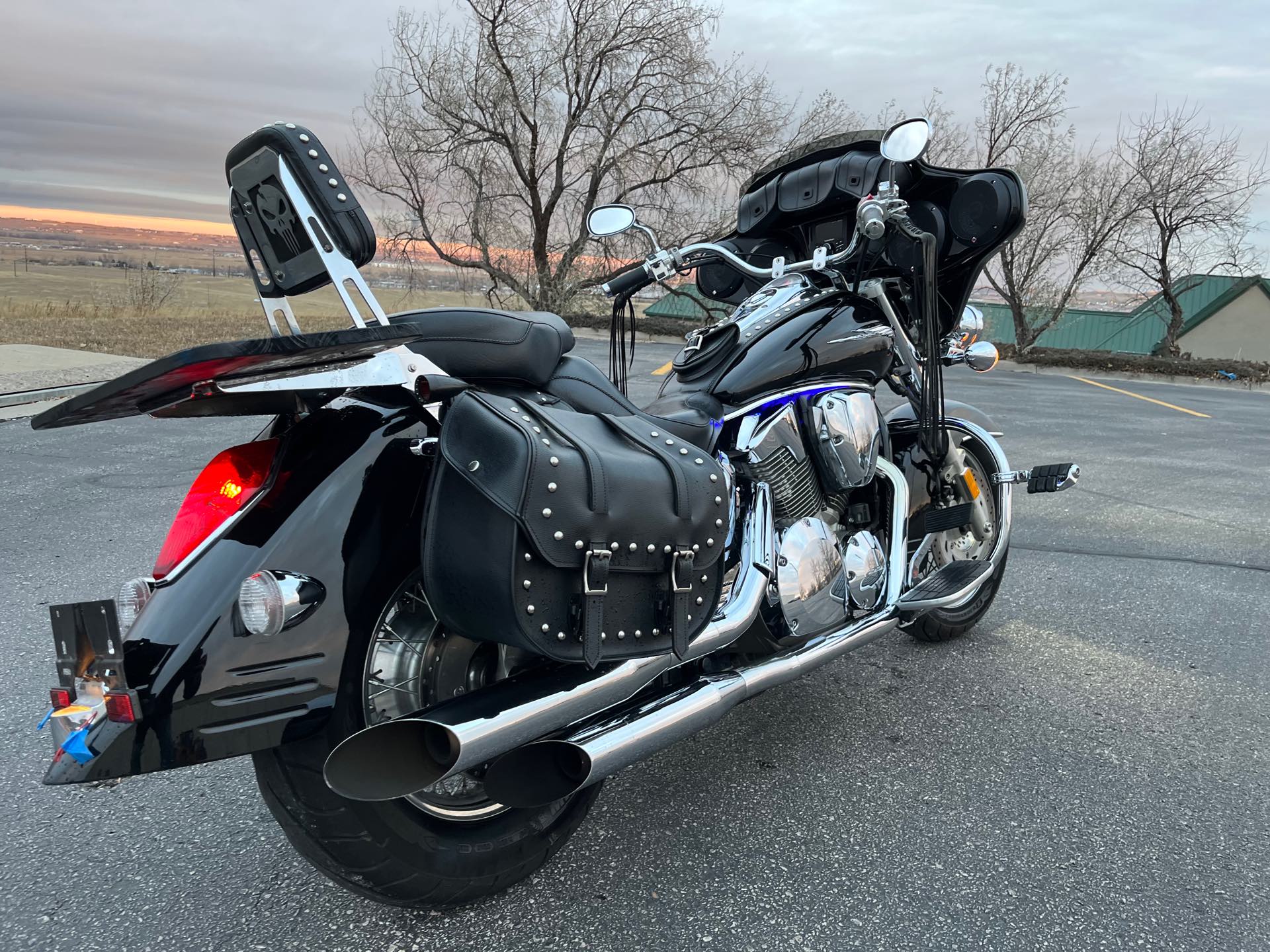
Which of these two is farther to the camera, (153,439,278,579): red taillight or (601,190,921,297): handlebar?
(601,190,921,297): handlebar

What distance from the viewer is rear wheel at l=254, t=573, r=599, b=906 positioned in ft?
5.32

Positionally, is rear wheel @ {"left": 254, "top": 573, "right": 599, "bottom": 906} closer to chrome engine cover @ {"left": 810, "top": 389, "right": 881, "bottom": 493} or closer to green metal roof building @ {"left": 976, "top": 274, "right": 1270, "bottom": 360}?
chrome engine cover @ {"left": 810, "top": 389, "right": 881, "bottom": 493}

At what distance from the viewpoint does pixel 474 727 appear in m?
1.53

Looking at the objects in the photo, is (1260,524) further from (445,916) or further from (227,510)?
(227,510)

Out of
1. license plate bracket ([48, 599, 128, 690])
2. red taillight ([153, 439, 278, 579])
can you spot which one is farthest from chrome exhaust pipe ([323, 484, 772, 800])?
red taillight ([153, 439, 278, 579])

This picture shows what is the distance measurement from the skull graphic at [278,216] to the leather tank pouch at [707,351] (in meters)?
1.26

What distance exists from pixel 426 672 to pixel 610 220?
165 centimetres

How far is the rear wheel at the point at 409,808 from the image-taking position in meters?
1.62

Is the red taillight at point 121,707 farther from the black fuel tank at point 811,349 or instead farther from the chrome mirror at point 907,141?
the chrome mirror at point 907,141

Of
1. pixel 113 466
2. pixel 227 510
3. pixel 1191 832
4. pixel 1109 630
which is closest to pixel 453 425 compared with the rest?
pixel 227 510

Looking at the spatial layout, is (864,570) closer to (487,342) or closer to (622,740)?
(622,740)

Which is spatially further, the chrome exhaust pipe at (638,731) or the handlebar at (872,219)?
the handlebar at (872,219)

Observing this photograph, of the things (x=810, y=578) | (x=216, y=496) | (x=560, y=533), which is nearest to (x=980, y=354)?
(x=810, y=578)

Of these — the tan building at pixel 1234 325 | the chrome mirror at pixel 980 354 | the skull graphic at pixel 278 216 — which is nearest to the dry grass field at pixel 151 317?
the skull graphic at pixel 278 216
